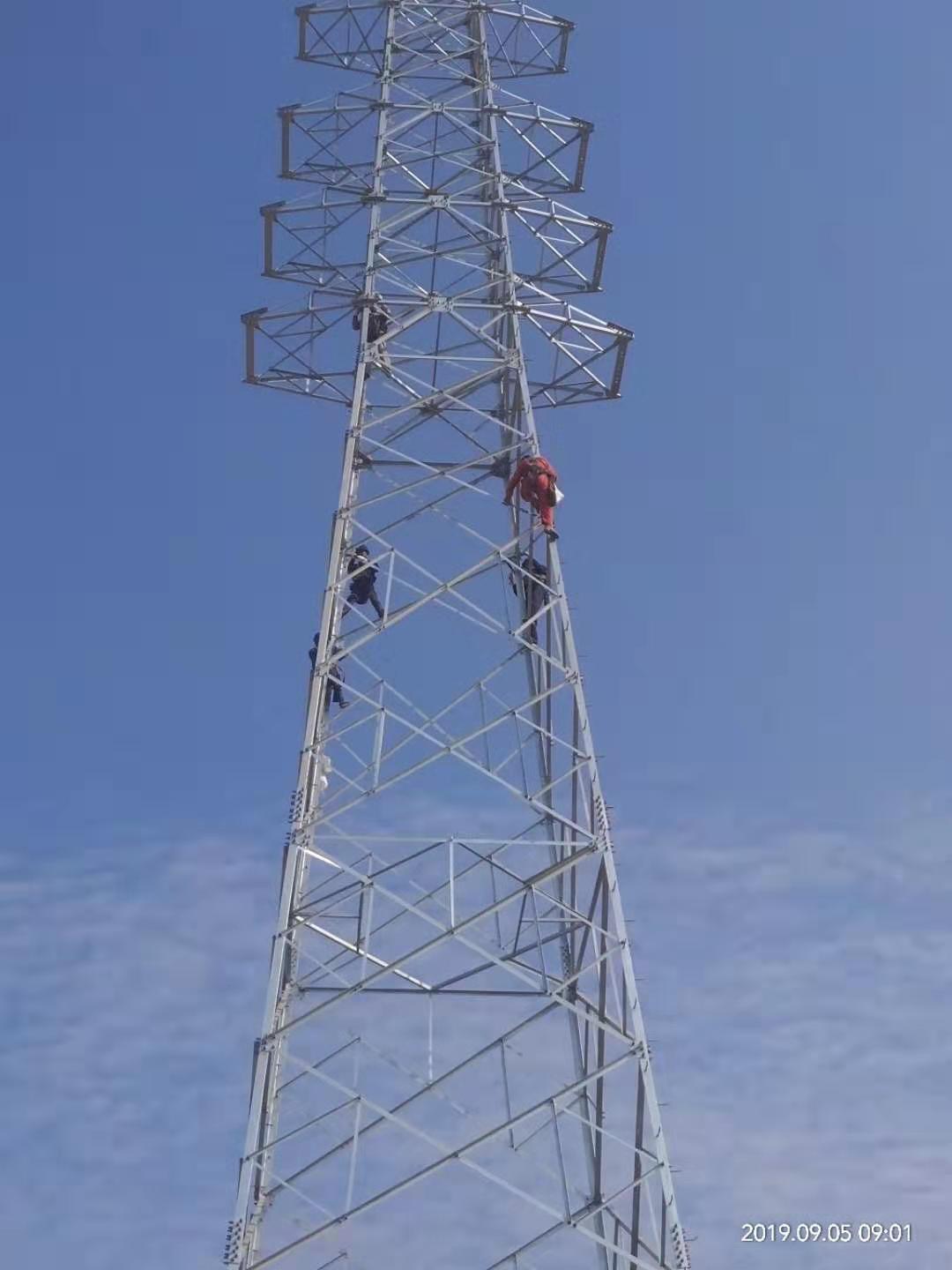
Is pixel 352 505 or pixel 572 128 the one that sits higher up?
pixel 572 128

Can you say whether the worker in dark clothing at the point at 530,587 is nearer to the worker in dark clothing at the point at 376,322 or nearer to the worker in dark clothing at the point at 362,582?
the worker in dark clothing at the point at 362,582

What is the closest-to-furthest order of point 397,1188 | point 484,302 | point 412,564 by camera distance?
point 397,1188 → point 412,564 → point 484,302

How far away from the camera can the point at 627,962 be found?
14578mm

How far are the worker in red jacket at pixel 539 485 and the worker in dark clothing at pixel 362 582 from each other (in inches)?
79.7

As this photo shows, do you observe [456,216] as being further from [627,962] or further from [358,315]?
[627,962]

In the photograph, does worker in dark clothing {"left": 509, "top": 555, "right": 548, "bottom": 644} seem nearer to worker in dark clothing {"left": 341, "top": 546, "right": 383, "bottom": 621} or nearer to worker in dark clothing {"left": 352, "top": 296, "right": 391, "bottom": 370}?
worker in dark clothing {"left": 341, "top": 546, "right": 383, "bottom": 621}

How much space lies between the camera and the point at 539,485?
18.6m

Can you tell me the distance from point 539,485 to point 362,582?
2.43 metres

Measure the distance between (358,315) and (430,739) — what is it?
736cm

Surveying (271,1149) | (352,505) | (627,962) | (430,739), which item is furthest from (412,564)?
(271,1149)

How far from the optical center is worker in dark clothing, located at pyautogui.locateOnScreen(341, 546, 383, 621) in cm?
1848

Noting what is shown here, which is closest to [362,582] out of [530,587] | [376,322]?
[530,587]

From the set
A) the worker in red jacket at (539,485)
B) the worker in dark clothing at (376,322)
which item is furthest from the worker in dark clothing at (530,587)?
the worker in dark clothing at (376,322)

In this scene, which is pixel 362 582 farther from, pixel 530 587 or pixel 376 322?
pixel 376 322
